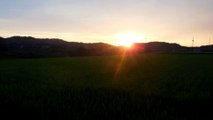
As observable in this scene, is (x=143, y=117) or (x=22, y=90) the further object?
(x=22, y=90)

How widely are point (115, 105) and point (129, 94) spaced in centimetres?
224

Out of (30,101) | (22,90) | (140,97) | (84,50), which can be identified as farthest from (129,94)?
(84,50)

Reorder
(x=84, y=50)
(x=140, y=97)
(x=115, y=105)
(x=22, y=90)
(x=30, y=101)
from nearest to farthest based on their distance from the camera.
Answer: (x=115, y=105), (x=30, y=101), (x=140, y=97), (x=22, y=90), (x=84, y=50)

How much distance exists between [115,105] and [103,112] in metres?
0.99

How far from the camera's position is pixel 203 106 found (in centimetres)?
984

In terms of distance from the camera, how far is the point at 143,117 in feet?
26.7

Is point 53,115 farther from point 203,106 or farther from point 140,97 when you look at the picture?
point 203,106

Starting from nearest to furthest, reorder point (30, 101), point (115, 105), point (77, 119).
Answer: point (77, 119) → point (115, 105) → point (30, 101)

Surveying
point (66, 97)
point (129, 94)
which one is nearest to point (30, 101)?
point (66, 97)

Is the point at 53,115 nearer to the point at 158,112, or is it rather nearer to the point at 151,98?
the point at 158,112

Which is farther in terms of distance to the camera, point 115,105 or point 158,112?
point 115,105

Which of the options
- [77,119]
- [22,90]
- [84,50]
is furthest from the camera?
[84,50]

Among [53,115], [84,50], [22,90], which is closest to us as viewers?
[53,115]

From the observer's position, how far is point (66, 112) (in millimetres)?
8742
